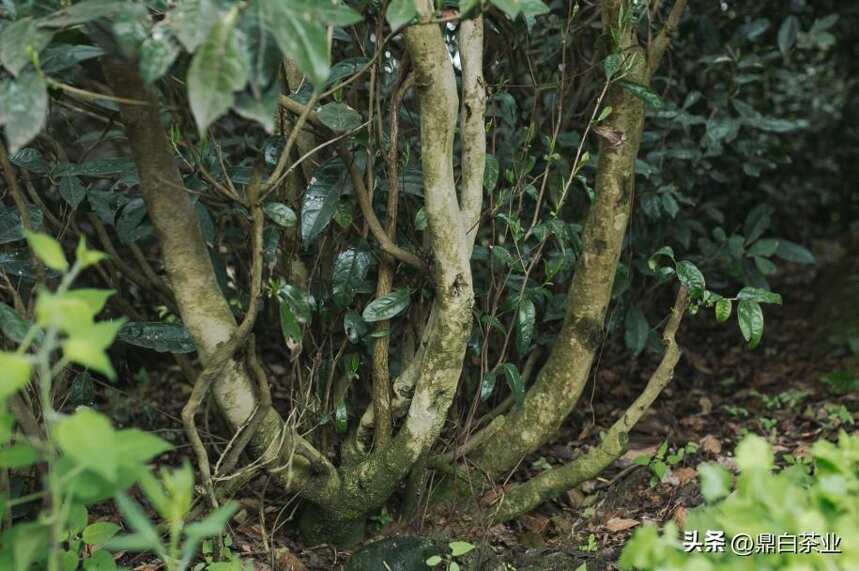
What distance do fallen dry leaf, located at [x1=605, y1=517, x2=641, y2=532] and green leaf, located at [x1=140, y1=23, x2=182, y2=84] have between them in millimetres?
1670

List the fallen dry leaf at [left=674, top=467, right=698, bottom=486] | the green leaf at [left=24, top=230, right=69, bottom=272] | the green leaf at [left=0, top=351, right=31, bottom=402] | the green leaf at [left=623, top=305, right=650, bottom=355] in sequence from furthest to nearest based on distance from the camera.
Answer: the green leaf at [left=623, top=305, right=650, bottom=355] < the fallen dry leaf at [left=674, top=467, right=698, bottom=486] < the green leaf at [left=24, top=230, right=69, bottom=272] < the green leaf at [left=0, top=351, right=31, bottom=402]

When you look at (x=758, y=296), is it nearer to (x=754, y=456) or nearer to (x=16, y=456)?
(x=754, y=456)

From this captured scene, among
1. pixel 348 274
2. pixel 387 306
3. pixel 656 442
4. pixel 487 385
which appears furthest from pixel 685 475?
pixel 348 274

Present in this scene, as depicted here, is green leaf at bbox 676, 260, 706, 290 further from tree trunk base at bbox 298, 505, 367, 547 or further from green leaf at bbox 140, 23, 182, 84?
green leaf at bbox 140, 23, 182, 84

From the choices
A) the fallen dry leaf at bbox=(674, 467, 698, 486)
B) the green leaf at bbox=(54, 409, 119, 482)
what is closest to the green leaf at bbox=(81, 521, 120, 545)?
the green leaf at bbox=(54, 409, 119, 482)

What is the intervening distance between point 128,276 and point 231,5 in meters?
1.35

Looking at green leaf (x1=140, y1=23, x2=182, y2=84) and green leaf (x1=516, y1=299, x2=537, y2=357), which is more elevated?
green leaf (x1=140, y1=23, x2=182, y2=84)

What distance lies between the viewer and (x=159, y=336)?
78.5 inches

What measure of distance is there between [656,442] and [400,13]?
1.92 m

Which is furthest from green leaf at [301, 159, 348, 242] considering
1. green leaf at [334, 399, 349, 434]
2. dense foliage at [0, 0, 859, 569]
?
green leaf at [334, 399, 349, 434]

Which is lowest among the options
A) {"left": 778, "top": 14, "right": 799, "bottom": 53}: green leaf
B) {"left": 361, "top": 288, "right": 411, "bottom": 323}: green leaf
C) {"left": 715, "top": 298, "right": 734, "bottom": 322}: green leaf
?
{"left": 715, "top": 298, "right": 734, "bottom": 322}: green leaf

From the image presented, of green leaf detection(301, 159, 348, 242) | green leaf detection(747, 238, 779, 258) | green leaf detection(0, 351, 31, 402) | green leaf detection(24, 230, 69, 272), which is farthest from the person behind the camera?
green leaf detection(747, 238, 779, 258)

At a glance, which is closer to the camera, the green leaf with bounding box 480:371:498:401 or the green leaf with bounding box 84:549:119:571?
the green leaf with bounding box 84:549:119:571

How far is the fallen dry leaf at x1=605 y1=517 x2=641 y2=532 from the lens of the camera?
2.25 meters
